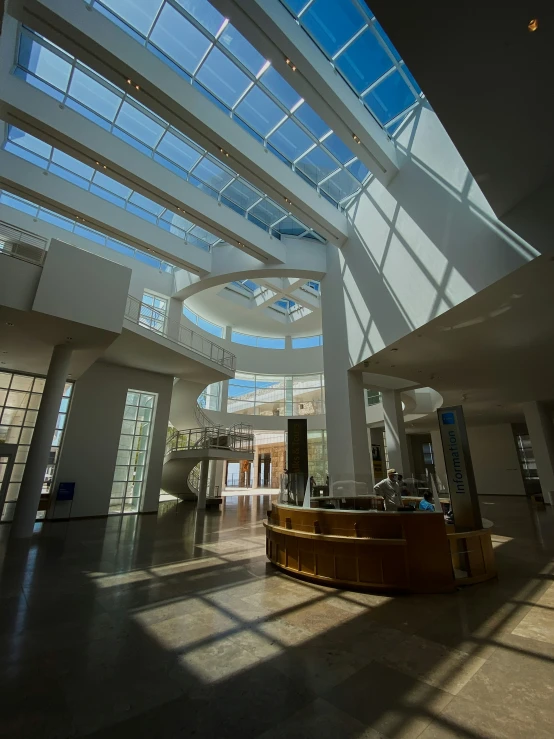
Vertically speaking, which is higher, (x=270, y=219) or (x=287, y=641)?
(x=270, y=219)

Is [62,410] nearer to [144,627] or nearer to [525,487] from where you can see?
[144,627]

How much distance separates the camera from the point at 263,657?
3.06 metres

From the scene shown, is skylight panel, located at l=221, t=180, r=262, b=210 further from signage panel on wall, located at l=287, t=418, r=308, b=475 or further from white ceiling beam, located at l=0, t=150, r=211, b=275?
signage panel on wall, located at l=287, t=418, r=308, b=475

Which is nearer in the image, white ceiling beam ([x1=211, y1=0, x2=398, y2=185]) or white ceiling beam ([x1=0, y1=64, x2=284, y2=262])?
white ceiling beam ([x1=211, y1=0, x2=398, y2=185])

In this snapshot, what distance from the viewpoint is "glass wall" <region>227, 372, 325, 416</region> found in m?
27.3

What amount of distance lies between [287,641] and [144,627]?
1.59 metres

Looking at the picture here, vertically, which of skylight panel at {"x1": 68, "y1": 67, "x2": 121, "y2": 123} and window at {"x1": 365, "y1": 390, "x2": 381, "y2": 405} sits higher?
skylight panel at {"x1": 68, "y1": 67, "x2": 121, "y2": 123}

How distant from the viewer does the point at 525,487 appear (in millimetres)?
21406

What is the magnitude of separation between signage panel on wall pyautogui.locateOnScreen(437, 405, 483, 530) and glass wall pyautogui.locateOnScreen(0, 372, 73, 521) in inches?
482

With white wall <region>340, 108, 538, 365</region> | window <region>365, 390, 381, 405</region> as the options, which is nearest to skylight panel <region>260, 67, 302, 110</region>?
white wall <region>340, 108, 538, 365</region>

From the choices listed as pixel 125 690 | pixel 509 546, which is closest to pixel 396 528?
pixel 125 690

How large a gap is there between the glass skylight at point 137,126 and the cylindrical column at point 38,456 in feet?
26.1

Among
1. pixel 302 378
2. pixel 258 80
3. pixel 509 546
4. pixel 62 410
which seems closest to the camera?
pixel 509 546

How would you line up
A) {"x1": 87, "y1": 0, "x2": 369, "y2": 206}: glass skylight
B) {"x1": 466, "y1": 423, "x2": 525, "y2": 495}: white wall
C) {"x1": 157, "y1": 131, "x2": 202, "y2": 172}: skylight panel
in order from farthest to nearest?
{"x1": 466, "y1": 423, "x2": 525, "y2": 495}: white wall
{"x1": 157, "y1": 131, "x2": 202, "y2": 172}: skylight panel
{"x1": 87, "y1": 0, "x2": 369, "y2": 206}: glass skylight
